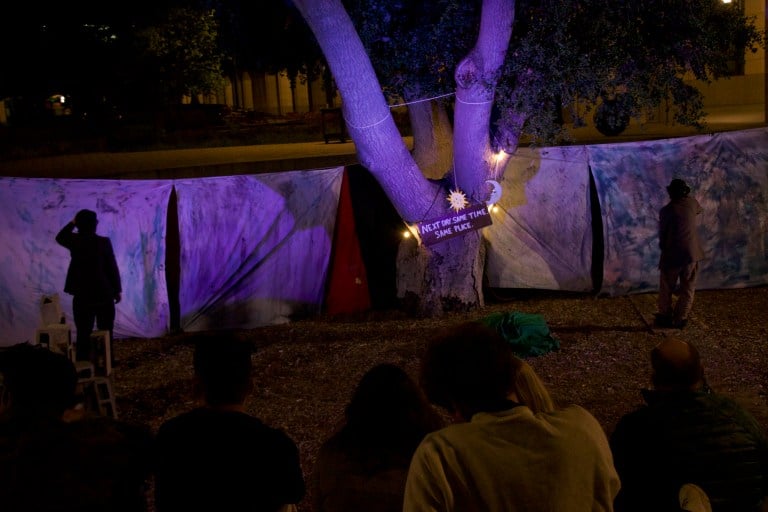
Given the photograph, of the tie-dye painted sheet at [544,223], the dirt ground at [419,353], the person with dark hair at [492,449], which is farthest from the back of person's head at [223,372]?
the tie-dye painted sheet at [544,223]

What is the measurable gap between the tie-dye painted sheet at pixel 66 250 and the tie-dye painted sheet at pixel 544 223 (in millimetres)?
3878

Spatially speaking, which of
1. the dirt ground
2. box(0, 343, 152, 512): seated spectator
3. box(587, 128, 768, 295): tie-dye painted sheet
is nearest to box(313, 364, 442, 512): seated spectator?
box(0, 343, 152, 512): seated spectator

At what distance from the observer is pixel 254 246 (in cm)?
992

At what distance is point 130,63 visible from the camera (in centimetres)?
2766

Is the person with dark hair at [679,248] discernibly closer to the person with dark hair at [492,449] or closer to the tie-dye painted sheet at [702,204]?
the tie-dye painted sheet at [702,204]

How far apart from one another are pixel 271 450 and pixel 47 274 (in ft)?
24.3

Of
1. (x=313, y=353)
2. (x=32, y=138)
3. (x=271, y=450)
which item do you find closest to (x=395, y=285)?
(x=313, y=353)

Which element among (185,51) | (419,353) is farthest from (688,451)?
(185,51)

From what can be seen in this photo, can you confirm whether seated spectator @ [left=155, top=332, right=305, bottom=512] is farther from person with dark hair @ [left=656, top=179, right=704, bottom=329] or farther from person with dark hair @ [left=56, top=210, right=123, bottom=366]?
person with dark hair @ [left=656, top=179, right=704, bottom=329]

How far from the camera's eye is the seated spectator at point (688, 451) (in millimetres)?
2980

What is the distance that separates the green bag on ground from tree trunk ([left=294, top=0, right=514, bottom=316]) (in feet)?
4.68

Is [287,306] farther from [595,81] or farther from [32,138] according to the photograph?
[32,138]

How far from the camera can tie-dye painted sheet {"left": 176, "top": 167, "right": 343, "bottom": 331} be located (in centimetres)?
983

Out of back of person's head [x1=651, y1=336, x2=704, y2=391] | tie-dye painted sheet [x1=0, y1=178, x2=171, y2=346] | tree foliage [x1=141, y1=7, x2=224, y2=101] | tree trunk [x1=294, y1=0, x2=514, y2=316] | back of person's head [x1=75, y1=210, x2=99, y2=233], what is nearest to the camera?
back of person's head [x1=651, y1=336, x2=704, y2=391]
